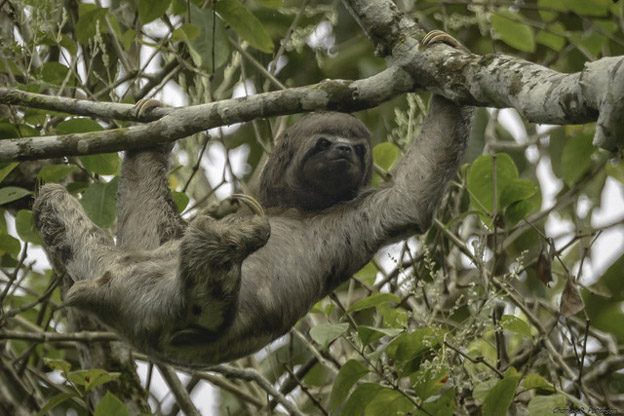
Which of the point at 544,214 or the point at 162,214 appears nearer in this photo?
the point at 162,214

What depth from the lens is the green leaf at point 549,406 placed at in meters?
6.52

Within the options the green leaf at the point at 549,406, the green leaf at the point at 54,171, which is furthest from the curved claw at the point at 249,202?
the green leaf at the point at 549,406

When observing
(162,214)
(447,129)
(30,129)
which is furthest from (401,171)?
(30,129)

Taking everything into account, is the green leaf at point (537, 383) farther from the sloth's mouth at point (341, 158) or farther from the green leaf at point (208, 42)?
the green leaf at point (208, 42)

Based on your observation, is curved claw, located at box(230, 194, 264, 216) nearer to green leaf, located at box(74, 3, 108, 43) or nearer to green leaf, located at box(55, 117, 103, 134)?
green leaf, located at box(55, 117, 103, 134)

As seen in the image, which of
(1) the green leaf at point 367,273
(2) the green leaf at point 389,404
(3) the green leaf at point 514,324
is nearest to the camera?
(2) the green leaf at point 389,404

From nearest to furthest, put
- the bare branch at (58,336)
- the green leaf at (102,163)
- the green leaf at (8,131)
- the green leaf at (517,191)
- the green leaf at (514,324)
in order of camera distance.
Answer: the green leaf at (514,324) → the green leaf at (517,191) → the green leaf at (8,131) → the green leaf at (102,163) → the bare branch at (58,336)

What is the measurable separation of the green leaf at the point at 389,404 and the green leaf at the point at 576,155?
2.75 m

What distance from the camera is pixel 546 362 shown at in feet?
27.0

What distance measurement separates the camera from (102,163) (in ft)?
25.3

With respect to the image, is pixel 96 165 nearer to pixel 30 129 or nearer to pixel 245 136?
pixel 30 129

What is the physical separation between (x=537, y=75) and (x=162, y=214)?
3.32 m

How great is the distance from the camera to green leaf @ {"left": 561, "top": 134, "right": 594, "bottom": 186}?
27.8 feet

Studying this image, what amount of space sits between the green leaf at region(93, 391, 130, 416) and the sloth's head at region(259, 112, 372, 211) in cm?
230
